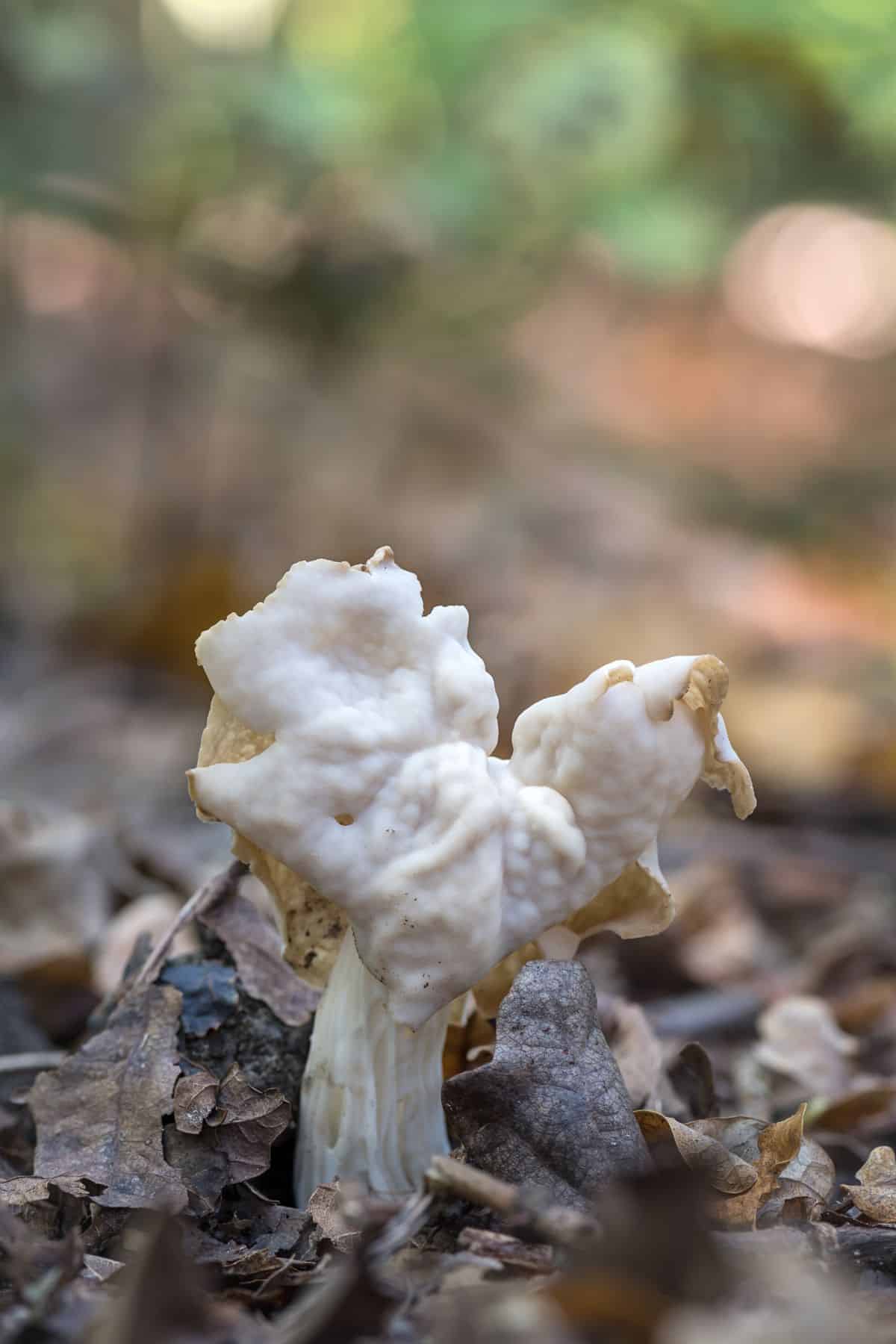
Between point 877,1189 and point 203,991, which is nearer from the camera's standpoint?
point 877,1189

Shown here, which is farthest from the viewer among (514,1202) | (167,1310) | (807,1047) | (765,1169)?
(807,1047)

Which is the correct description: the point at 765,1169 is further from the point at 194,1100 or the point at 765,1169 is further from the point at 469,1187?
the point at 194,1100

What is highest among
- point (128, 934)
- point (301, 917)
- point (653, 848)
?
point (653, 848)

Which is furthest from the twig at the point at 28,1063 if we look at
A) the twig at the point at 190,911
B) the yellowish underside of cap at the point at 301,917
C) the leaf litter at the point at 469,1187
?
the yellowish underside of cap at the point at 301,917

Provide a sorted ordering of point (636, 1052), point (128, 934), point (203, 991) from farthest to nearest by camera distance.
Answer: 1. point (128, 934)
2. point (636, 1052)
3. point (203, 991)

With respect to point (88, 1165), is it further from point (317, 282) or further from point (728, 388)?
point (728, 388)

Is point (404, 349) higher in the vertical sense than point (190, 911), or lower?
higher

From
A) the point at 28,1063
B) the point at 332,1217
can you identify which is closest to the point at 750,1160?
the point at 332,1217
